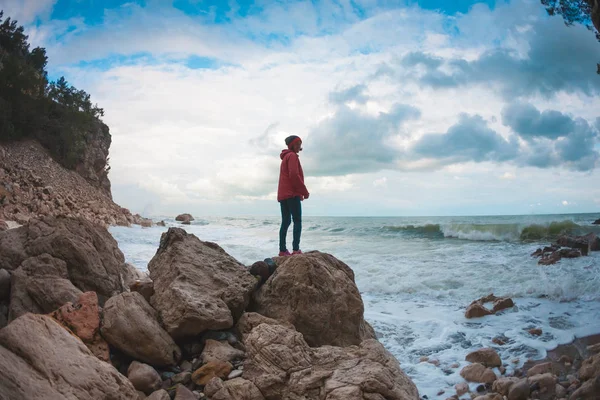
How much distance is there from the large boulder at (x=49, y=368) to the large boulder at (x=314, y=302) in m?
1.95

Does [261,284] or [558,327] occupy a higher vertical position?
[261,284]

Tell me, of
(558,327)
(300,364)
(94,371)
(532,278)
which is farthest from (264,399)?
(532,278)

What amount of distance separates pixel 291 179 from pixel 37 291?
12.4ft

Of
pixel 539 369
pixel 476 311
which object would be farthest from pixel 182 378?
pixel 476 311

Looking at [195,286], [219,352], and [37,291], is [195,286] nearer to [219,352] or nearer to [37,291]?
[219,352]

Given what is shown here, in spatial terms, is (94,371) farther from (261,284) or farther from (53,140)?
(53,140)

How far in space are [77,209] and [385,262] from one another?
1569cm

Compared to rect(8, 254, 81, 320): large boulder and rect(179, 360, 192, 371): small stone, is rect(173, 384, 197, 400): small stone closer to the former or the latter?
rect(179, 360, 192, 371): small stone

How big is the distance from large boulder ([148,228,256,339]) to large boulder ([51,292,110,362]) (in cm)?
61

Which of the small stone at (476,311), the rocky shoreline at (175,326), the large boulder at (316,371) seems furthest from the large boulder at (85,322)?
the small stone at (476,311)

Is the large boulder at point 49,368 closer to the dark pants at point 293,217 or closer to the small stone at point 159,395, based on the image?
the small stone at point 159,395

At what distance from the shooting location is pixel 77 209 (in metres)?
19.5

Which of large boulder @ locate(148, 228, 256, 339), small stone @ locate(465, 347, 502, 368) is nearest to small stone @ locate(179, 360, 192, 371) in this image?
large boulder @ locate(148, 228, 256, 339)

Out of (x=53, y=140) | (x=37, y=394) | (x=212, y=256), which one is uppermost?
(x=53, y=140)
